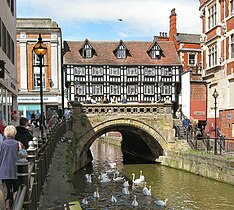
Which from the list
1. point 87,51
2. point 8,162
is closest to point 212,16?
point 87,51

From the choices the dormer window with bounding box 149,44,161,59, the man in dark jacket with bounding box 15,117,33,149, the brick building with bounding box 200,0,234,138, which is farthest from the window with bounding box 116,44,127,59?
the man in dark jacket with bounding box 15,117,33,149

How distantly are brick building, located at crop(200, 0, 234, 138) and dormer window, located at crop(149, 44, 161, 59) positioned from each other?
11391 millimetres

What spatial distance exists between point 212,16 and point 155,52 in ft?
44.8

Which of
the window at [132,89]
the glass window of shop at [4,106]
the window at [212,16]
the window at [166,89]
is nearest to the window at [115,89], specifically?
the window at [132,89]

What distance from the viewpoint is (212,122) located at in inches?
1085

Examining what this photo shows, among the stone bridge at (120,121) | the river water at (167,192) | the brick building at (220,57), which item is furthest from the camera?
the stone bridge at (120,121)

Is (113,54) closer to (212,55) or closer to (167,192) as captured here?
(212,55)

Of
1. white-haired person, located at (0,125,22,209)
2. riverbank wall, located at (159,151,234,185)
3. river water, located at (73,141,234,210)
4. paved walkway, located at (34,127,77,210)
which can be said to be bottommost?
river water, located at (73,141,234,210)

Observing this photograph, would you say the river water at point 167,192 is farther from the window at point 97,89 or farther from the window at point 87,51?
the window at point 87,51

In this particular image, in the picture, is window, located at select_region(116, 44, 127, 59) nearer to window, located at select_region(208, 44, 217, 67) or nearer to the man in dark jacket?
window, located at select_region(208, 44, 217, 67)

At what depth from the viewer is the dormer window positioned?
40275 millimetres

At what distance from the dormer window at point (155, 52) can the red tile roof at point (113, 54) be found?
1.44 feet

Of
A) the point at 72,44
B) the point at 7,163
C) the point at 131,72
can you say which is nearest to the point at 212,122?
the point at 131,72

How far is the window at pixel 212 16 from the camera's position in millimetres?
26688
